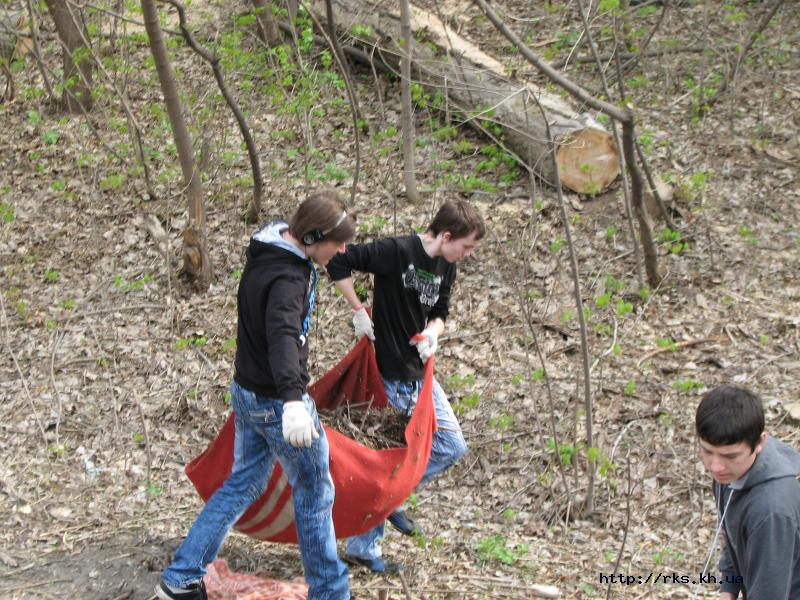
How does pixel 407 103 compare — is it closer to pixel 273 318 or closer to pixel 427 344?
pixel 427 344

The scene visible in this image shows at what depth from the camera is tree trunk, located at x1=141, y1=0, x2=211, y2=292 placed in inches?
250

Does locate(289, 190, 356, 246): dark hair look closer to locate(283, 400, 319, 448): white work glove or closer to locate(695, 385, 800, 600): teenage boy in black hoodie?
locate(283, 400, 319, 448): white work glove

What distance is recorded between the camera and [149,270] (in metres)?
6.96

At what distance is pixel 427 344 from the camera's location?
13.2 ft

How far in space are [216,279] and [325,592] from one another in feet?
12.2

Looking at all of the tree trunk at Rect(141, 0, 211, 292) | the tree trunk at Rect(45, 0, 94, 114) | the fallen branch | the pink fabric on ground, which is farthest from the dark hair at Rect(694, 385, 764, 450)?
the tree trunk at Rect(45, 0, 94, 114)

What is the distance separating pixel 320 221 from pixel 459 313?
10.5 feet

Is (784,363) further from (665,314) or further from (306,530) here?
(306,530)

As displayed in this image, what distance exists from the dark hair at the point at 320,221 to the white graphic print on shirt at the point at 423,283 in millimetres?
711

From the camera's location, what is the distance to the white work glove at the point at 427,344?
13.1 feet

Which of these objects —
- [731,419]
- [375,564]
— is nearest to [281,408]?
[375,564]

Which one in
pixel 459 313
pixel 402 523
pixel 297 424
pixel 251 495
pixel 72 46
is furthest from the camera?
pixel 72 46

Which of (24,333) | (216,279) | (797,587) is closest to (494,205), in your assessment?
(216,279)

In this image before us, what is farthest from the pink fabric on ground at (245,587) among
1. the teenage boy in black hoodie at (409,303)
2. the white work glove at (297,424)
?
the white work glove at (297,424)
